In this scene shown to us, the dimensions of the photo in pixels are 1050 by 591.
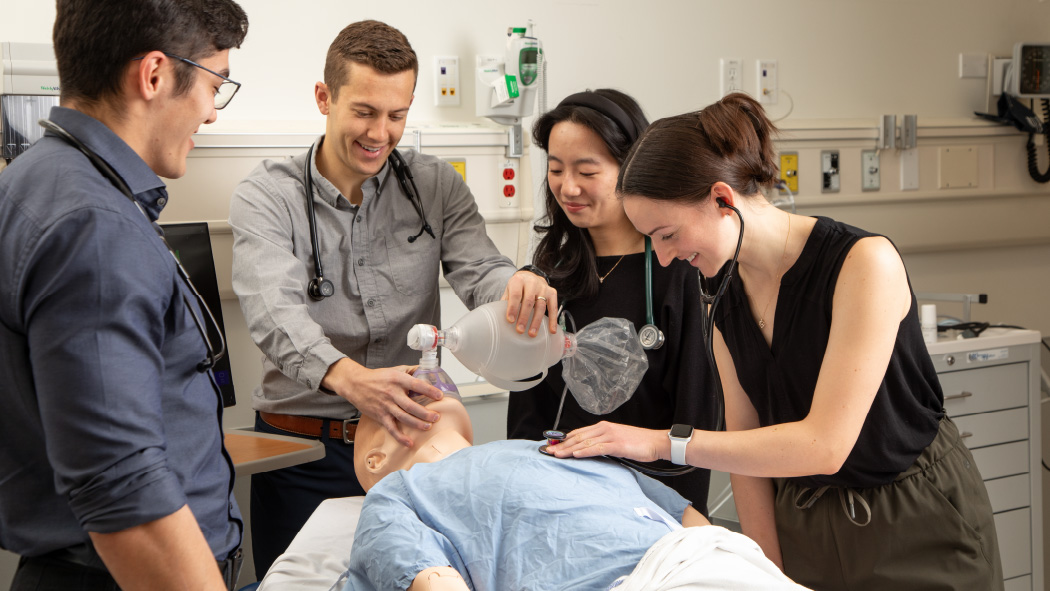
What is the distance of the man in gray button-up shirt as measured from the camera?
1.67 m

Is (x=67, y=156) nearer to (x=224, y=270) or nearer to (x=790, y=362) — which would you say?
(x=790, y=362)

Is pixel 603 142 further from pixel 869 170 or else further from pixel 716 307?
pixel 869 170

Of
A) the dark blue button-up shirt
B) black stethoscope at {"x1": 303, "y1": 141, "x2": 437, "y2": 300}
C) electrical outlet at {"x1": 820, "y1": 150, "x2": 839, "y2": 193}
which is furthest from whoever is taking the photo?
electrical outlet at {"x1": 820, "y1": 150, "x2": 839, "y2": 193}

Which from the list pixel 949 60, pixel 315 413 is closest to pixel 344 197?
pixel 315 413

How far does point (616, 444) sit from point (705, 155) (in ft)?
1.72

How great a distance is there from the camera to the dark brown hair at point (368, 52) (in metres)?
1.79

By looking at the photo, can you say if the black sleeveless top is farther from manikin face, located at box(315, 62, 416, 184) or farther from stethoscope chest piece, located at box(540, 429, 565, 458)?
manikin face, located at box(315, 62, 416, 184)

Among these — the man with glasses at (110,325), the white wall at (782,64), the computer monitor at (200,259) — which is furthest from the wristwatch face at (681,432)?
the white wall at (782,64)

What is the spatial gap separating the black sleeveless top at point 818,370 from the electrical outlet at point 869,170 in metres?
2.03

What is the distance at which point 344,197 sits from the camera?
75.6 inches

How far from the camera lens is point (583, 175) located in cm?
177

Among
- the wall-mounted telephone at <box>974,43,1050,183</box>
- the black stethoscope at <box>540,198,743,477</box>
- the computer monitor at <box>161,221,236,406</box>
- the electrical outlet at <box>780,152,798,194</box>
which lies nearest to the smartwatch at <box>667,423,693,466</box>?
the black stethoscope at <box>540,198,743,477</box>

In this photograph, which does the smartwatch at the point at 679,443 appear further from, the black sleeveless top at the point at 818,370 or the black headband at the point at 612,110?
the black headband at the point at 612,110

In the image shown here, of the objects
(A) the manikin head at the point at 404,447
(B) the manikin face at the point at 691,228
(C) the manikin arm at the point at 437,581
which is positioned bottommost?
(C) the manikin arm at the point at 437,581
